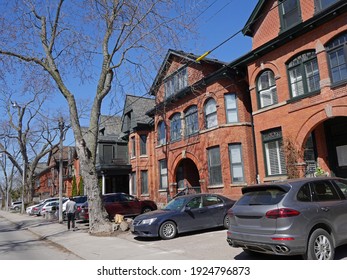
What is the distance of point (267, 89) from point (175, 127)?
9218 millimetres

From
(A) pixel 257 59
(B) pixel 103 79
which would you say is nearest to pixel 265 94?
(A) pixel 257 59

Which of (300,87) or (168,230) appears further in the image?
(300,87)

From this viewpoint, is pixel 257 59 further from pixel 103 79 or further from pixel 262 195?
pixel 262 195

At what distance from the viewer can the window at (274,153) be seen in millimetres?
15562

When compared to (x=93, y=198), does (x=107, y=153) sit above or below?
above

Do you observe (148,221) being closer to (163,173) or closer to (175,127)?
(175,127)

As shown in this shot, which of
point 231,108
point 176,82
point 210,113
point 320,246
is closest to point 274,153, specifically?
point 231,108

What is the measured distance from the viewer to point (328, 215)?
6367 mm

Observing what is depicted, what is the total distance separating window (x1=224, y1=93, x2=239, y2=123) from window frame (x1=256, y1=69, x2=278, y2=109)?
2.41m

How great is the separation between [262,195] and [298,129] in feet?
28.7

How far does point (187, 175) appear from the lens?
24.0 m

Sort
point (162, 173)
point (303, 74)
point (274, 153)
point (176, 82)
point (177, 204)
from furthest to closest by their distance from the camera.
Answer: point (162, 173)
point (176, 82)
point (274, 153)
point (303, 74)
point (177, 204)

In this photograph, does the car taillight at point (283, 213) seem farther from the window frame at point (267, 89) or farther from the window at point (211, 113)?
the window at point (211, 113)

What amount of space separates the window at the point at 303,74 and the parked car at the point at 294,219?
842 cm
